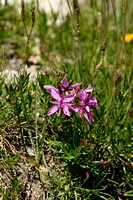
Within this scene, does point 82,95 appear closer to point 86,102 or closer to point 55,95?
point 86,102

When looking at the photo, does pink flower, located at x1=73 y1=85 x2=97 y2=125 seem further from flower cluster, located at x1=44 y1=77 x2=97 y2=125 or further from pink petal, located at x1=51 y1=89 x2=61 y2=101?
pink petal, located at x1=51 y1=89 x2=61 y2=101

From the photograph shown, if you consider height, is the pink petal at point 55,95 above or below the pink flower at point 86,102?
above

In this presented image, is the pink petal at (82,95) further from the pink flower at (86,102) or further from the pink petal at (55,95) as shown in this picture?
the pink petal at (55,95)

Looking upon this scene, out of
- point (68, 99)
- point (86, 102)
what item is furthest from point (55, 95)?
point (86, 102)

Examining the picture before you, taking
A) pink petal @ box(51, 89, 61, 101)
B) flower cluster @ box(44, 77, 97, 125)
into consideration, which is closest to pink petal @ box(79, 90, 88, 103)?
flower cluster @ box(44, 77, 97, 125)

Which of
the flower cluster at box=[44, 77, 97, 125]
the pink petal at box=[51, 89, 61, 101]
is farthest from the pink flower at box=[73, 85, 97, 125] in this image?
the pink petal at box=[51, 89, 61, 101]

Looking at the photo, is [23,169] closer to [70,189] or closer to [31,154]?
[31,154]

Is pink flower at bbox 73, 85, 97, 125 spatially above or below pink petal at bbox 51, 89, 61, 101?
below

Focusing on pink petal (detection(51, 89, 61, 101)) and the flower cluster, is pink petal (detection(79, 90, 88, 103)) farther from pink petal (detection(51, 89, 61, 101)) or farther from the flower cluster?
pink petal (detection(51, 89, 61, 101))

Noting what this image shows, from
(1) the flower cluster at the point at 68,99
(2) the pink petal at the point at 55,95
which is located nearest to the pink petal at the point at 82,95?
(1) the flower cluster at the point at 68,99

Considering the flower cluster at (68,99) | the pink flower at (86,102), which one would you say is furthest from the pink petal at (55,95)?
the pink flower at (86,102)

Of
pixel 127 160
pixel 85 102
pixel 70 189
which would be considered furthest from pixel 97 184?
pixel 85 102
